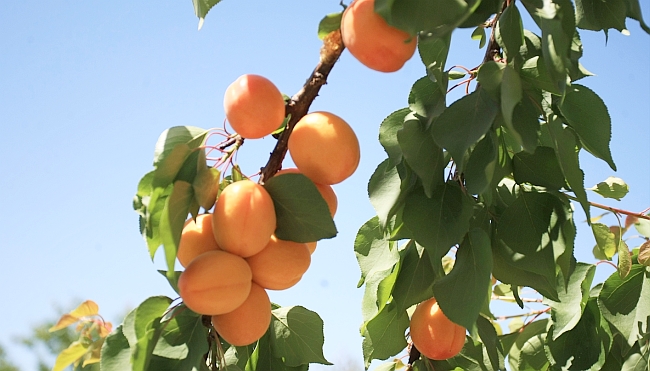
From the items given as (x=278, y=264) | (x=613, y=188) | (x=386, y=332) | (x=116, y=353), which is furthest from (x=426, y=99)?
(x=613, y=188)

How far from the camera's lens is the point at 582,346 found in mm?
1072

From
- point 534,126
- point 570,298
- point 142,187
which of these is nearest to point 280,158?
point 142,187

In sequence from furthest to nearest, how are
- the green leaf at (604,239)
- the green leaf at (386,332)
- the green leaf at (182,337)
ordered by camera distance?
the green leaf at (604,239)
the green leaf at (386,332)
the green leaf at (182,337)

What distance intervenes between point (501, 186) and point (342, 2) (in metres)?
0.38

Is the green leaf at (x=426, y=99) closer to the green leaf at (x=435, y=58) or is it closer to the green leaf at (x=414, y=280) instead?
the green leaf at (x=435, y=58)

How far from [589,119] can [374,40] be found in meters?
0.32

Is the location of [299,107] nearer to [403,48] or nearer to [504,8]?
[403,48]

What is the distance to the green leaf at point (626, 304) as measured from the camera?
1.04m

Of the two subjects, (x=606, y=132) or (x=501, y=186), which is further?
(x=501, y=186)

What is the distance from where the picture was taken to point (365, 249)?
0.99 meters

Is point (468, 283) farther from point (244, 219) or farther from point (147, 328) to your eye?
point (147, 328)

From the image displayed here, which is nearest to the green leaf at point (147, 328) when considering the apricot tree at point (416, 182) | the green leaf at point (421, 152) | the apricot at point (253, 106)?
the apricot tree at point (416, 182)

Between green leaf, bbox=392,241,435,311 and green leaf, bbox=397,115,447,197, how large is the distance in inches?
6.5

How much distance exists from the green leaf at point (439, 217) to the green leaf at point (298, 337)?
0.21 meters
